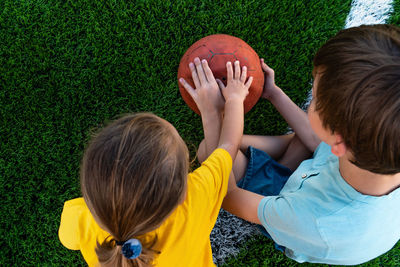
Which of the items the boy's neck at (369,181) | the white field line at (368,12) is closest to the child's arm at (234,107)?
the boy's neck at (369,181)

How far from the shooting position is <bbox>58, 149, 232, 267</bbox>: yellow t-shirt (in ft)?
5.43

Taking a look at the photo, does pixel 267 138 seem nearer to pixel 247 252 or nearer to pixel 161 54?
pixel 247 252

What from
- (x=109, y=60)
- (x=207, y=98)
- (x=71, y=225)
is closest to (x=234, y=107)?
(x=207, y=98)

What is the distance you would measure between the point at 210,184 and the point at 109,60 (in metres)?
1.84

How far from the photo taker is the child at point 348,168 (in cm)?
125

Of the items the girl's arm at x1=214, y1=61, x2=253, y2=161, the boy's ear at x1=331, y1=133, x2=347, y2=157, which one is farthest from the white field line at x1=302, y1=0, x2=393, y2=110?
the boy's ear at x1=331, y1=133, x2=347, y2=157

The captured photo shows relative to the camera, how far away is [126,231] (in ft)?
4.72

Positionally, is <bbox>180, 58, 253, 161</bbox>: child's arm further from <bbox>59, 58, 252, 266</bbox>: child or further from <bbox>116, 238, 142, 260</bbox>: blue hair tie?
<bbox>116, 238, 142, 260</bbox>: blue hair tie

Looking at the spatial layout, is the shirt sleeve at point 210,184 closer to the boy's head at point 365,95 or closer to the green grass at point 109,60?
the boy's head at point 365,95

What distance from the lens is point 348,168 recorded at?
5.19 ft

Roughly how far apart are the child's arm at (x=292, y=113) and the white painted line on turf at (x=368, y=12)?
1.05 meters

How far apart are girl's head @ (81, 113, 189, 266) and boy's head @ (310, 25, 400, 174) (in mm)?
782

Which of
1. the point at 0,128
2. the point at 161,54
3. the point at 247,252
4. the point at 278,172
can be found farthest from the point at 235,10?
the point at 0,128

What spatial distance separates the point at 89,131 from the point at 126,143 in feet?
5.51
